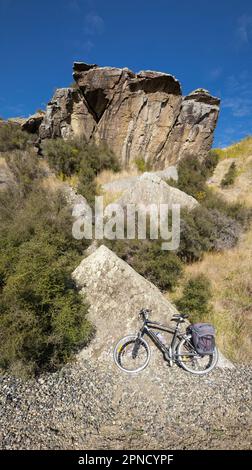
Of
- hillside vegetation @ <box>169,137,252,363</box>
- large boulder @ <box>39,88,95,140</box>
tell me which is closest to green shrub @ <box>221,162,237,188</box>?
hillside vegetation @ <box>169,137,252,363</box>

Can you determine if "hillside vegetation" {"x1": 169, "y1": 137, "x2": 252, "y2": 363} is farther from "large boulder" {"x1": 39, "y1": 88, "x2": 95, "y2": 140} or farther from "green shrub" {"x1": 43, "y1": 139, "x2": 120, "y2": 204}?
"large boulder" {"x1": 39, "y1": 88, "x2": 95, "y2": 140}

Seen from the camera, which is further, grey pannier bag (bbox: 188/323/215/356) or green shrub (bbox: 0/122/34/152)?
green shrub (bbox: 0/122/34/152)

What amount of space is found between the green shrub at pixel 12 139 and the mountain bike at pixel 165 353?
13869 millimetres

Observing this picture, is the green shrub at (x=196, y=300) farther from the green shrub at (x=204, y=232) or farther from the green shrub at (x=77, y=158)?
the green shrub at (x=77, y=158)

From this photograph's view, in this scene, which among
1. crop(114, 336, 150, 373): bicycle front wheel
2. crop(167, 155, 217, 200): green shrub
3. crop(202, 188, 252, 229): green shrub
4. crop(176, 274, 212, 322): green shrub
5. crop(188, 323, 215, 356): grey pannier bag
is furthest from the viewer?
crop(167, 155, 217, 200): green shrub

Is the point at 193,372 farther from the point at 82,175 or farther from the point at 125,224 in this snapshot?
the point at 82,175

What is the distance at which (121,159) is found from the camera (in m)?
14.5

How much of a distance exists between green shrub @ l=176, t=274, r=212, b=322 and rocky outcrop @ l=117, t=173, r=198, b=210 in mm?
4348

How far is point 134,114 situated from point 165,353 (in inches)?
543

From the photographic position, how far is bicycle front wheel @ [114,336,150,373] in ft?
14.6

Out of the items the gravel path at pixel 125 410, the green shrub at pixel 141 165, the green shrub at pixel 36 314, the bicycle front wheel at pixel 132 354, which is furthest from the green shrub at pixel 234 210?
the green shrub at pixel 36 314

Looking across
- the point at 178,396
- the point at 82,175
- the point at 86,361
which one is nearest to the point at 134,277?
the point at 86,361

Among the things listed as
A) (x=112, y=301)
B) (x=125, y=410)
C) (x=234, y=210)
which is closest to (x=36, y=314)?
(x=112, y=301)
